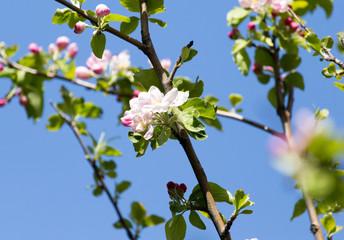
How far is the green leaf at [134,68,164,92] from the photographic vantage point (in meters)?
0.84

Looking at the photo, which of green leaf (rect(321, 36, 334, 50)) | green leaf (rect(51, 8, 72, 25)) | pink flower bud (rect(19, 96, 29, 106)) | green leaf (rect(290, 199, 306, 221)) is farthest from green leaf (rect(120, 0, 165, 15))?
pink flower bud (rect(19, 96, 29, 106))

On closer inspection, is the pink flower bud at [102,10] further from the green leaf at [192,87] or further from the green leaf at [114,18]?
the green leaf at [192,87]

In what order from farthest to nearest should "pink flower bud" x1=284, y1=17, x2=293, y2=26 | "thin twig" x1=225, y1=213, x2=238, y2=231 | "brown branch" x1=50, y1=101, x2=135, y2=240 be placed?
"pink flower bud" x1=284, y1=17, x2=293, y2=26
"brown branch" x1=50, y1=101, x2=135, y2=240
"thin twig" x1=225, y1=213, x2=238, y2=231

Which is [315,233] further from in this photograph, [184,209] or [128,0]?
[128,0]

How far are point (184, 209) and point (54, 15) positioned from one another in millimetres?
544

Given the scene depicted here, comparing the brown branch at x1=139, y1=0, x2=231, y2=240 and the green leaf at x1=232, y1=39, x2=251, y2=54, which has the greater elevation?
the green leaf at x1=232, y1=39, x2=251, y2=54

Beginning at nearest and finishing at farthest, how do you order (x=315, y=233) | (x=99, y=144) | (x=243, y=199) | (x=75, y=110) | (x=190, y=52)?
(x=243, y=199)
(x=190, y=52)
(x=315, y=233)
(x=99, y=144)
(x=75, y=110)

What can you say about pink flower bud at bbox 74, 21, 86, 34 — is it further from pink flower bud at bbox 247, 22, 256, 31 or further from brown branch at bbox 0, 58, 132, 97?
brown branch at bbox 0, 58, 132, 97

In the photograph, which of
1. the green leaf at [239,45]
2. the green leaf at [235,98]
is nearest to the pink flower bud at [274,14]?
the green leaf at [239,45]

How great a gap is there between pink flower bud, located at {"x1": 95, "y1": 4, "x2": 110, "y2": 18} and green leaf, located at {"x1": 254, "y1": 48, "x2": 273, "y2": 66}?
44.5 inches

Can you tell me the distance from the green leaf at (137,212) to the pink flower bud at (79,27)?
116cm

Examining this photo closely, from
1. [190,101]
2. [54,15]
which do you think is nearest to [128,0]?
[54,15]

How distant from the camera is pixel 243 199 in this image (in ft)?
2.47

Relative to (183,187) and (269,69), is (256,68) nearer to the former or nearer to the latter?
(269,69)
